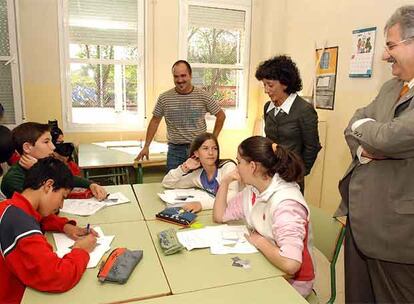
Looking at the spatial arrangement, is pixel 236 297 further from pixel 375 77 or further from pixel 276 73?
pixel 375 77

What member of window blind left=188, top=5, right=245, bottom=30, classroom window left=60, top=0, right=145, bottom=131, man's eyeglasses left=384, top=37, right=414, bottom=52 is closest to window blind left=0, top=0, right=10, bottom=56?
classroom window left=60, top=0, right=145, bottom=131

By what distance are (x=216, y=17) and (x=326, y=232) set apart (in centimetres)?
367

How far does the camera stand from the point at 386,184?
4.81 feet

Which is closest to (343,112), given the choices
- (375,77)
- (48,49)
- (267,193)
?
(375,77)

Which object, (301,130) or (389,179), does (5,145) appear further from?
(389,179)

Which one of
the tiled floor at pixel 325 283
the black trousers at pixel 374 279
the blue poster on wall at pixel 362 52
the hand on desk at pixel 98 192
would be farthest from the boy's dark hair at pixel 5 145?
the blue poster on wall at pixel 362 52

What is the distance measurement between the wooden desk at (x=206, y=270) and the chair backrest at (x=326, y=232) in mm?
460

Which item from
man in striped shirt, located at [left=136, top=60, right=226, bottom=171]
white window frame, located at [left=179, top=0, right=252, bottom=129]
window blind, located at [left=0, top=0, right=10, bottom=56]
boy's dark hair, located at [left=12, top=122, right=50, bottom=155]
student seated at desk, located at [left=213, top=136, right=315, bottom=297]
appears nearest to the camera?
student seated at desk, located at [left=213, top=136, right=315, bottom=297]

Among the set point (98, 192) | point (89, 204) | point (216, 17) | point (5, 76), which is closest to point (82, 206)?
point (89, 204)

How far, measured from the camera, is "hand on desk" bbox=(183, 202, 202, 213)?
6.30ft

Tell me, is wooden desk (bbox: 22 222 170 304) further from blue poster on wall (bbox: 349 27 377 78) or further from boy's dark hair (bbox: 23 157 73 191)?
blue poster on wall (bbox: 349 27 377 78)

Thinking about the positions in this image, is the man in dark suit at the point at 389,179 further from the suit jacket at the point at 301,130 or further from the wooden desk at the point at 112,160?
the wooden desk at the point at 112,160

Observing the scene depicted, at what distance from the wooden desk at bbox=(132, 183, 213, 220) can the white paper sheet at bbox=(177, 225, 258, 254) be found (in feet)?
0.93

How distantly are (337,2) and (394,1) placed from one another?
0.72m
